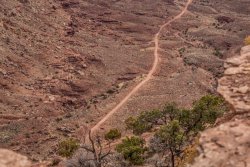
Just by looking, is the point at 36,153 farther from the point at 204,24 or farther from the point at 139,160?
the point at 204,24

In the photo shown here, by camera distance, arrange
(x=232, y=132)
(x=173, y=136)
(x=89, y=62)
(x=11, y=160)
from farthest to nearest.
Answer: (x=89, y=62) < (x=173, y=136) < (x=11, y=160) < (x=232, y=132)

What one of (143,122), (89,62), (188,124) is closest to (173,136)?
(188,124)

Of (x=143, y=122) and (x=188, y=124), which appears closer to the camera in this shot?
(x=188, y=124)

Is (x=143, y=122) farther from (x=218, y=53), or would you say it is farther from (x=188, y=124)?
(x=218, y=53)

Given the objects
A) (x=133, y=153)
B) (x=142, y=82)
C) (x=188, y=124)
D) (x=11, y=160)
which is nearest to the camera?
(x=11, y=160)

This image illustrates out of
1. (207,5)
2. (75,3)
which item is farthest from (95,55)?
(207,5)

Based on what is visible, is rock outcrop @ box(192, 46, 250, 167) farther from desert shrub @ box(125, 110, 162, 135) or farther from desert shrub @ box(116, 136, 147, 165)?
desert shrub @ box(125, 110, 162, 135)
